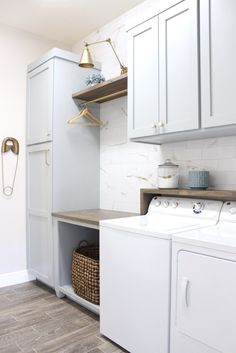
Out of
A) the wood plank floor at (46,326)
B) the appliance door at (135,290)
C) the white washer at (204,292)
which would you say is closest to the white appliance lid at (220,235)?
the white washer at (204,292)

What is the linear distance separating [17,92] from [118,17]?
52.2 inches

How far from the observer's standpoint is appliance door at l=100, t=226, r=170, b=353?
162 centimetres

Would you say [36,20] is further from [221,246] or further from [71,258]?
[221,246]

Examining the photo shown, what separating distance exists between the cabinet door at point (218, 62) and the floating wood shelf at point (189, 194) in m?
0.43

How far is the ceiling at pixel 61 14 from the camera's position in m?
2.75

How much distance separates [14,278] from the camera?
3.13 meters

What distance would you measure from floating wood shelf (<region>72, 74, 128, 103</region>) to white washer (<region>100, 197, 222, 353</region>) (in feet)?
3.82

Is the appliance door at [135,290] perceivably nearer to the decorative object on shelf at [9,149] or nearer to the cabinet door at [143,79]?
the cabinet door at [143,79]

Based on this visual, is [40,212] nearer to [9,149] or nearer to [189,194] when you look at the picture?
[9,149]

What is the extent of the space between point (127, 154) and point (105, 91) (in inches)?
25.4

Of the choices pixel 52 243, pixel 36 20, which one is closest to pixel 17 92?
pixel 36 20

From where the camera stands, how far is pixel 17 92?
10.5 feet

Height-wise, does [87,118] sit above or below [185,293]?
above

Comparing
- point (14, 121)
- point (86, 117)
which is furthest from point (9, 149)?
point (86, 117)
